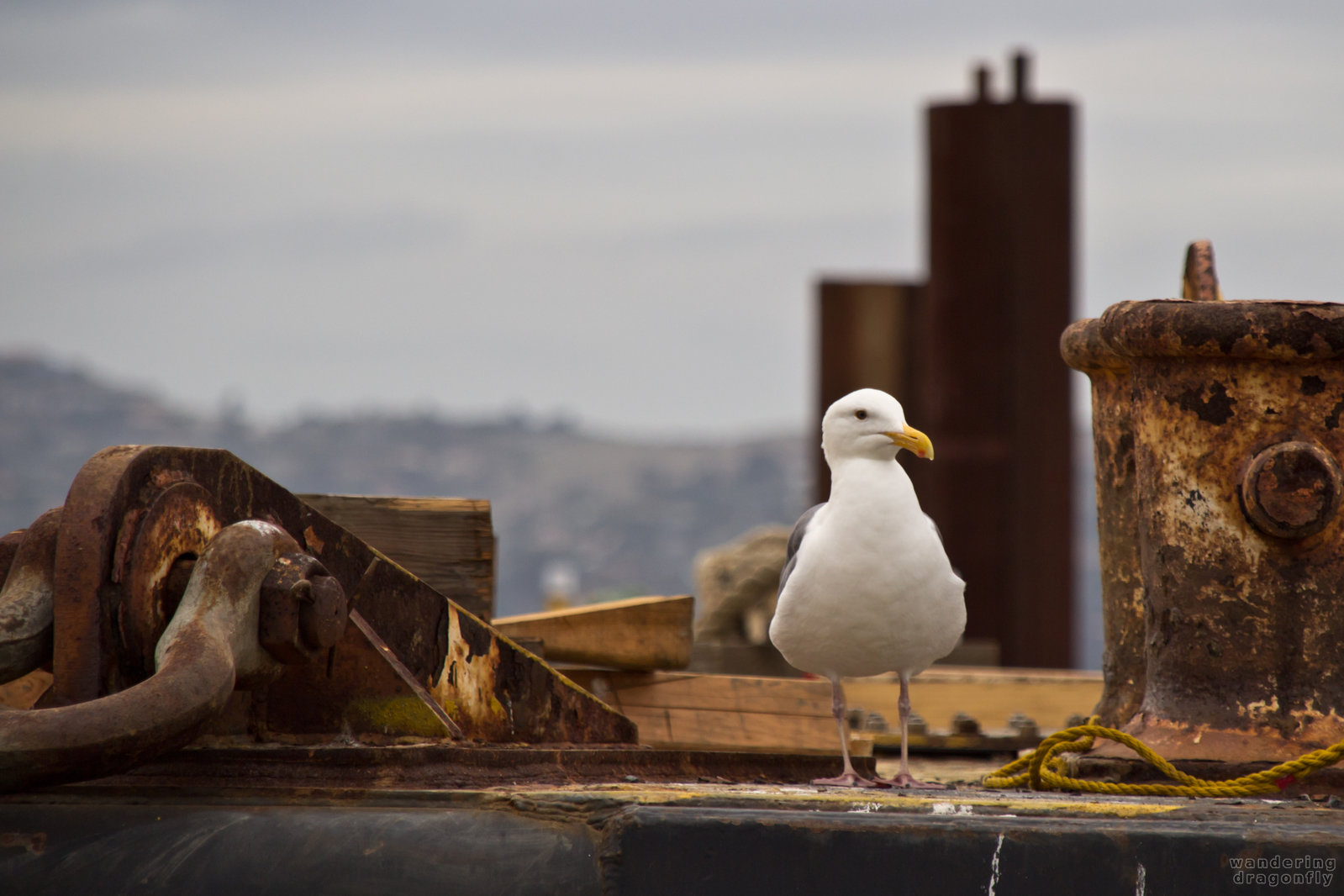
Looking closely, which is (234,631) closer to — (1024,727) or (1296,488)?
(1296,488)

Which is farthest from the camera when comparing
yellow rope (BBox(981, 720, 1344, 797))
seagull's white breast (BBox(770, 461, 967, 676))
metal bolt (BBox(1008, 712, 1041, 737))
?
metal bolt (BBox(1008, 712, 1041, 737))

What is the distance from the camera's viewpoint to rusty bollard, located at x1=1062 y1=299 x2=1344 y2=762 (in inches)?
118

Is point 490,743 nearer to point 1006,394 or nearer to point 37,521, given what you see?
point 37,521

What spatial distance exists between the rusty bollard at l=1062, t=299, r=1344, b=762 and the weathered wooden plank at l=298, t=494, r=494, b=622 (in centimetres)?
153

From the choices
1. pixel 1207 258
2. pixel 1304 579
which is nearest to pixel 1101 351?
pixel 1207 258

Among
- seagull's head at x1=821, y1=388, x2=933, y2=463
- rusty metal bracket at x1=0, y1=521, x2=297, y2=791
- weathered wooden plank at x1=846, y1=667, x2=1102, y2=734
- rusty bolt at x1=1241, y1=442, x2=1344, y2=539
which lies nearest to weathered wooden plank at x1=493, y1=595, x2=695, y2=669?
seagull's head at x1=821, y1=388, x2=933, y2=463

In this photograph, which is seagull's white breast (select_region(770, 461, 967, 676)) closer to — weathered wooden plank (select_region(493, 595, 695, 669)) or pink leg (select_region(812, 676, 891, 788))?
pink leg (select_region(812, 676, 891, 788))

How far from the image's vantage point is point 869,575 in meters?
3.30

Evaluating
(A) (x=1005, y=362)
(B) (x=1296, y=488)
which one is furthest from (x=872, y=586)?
(A) (x=1005, y=362)

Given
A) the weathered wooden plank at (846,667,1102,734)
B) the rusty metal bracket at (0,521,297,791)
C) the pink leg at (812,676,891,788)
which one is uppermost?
the rusty metal bracket at (0,521,297,791)

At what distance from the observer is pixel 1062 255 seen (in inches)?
370

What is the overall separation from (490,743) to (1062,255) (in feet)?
23.8

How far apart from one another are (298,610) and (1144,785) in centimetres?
158

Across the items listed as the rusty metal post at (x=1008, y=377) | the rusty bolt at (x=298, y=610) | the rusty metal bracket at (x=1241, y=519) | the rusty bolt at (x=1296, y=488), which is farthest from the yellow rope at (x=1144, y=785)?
the rusty metal post at (x=1008, y=377)
